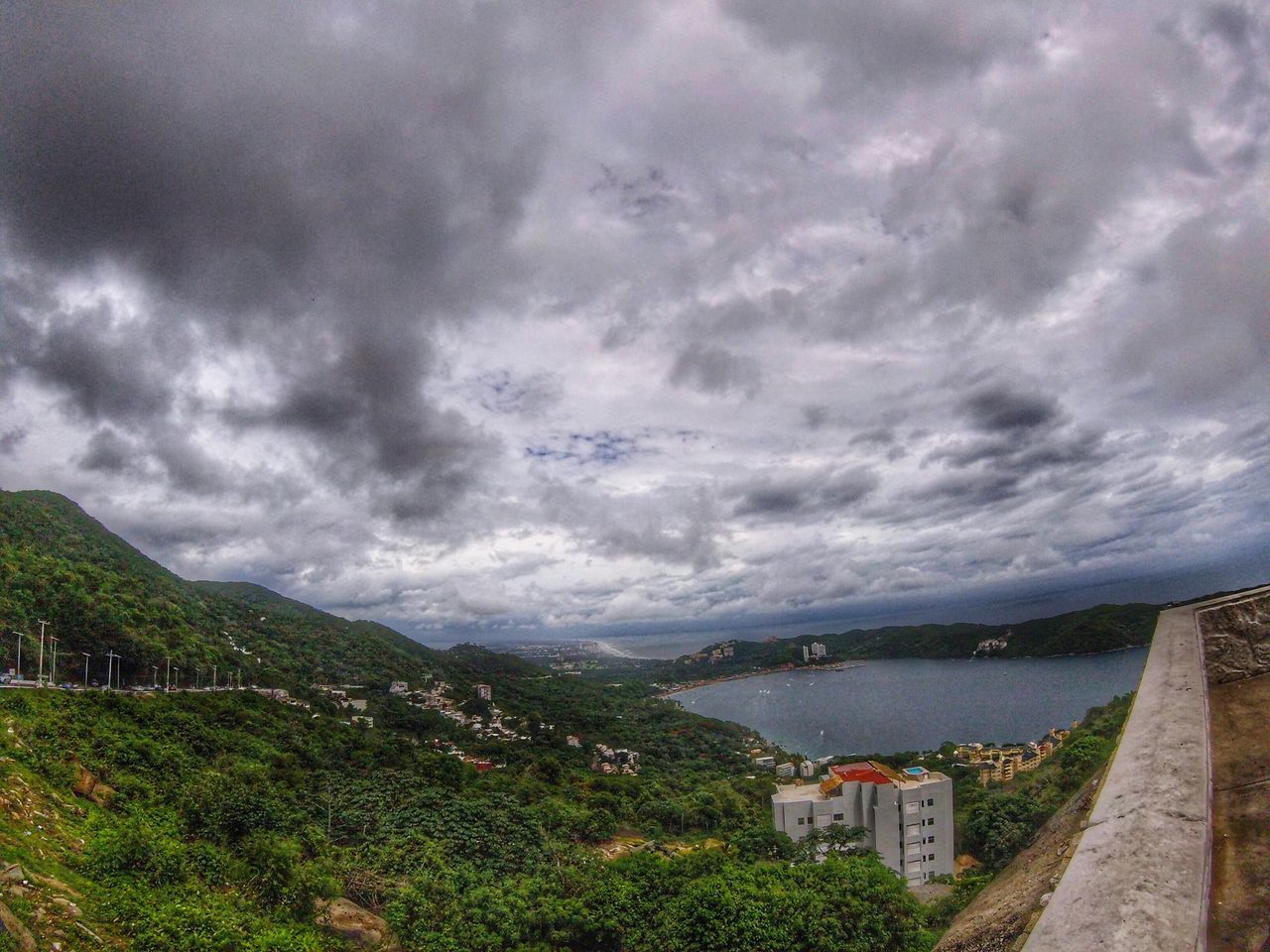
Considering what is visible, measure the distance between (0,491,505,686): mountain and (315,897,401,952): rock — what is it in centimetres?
2172

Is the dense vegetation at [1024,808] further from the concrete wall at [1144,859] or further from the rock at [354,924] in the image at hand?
the concrete wall at [1144,859]

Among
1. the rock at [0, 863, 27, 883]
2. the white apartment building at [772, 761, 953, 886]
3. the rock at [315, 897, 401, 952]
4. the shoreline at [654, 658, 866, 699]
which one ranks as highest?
the rock at [0, 863, 27, 883]

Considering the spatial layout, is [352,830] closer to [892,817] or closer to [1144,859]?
[892,817]

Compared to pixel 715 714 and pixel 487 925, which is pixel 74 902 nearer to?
pixel 487 925

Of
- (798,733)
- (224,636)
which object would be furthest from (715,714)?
(224,636)

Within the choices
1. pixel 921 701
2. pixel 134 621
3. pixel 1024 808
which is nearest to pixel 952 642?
pixel 921 701

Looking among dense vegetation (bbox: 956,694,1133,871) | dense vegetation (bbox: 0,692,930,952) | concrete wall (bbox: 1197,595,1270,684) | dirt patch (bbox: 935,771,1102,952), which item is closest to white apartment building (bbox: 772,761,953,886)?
dense vegetation (bbox: 956,694,1133,871)

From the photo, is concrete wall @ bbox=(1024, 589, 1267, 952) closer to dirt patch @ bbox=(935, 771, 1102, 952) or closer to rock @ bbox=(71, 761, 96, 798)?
dirt patch @ bbox=(935, 771, 1102, 952)

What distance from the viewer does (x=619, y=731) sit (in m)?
48.4

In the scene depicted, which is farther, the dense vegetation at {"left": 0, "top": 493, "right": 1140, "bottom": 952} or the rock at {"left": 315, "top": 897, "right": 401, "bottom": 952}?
the rock at {"left": 315, "top": 897, "right": 401, "bottom": 952}

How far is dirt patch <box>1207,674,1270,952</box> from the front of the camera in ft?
3.72

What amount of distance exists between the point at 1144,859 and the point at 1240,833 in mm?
620

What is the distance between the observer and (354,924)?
11.0m

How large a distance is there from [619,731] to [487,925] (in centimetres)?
4069
